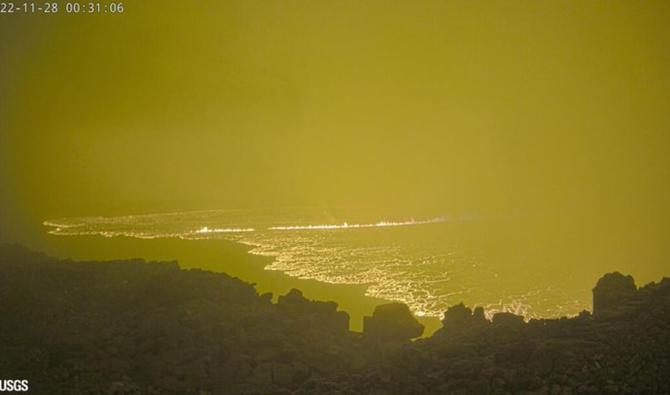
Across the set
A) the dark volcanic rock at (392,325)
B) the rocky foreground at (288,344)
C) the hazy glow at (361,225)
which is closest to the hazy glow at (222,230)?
the hazy glow at (361,225)

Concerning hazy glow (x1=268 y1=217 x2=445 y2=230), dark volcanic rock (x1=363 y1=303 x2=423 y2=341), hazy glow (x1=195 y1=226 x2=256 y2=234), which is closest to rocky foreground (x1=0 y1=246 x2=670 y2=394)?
dark volcanic rock (x1=363 y1=303 x2=423 y2=341)

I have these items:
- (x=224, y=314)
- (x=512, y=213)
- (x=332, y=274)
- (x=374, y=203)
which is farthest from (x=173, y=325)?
(x=374, y=203)

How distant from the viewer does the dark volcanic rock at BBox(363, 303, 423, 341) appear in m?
22.0

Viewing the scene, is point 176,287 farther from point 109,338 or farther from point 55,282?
point 55,282

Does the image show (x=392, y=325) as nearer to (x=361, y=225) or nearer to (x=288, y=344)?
(x=288, y=344)

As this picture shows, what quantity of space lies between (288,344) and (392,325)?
511 cm

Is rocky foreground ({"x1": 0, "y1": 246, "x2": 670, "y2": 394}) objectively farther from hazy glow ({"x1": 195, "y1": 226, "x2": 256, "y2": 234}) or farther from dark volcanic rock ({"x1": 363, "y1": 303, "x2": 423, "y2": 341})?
hazy glow ({"x1": 195, "y1": 226, "x2": 256, "y2": 234})

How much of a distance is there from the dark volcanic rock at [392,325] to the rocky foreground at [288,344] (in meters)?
0.04

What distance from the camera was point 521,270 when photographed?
197 ft

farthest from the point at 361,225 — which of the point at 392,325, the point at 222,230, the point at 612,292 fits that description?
the point at 612,292

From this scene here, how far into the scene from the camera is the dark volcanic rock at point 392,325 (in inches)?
864

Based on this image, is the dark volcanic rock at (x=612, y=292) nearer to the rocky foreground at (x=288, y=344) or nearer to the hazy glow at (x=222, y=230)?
the rocky foreground at (x=288, y=344)

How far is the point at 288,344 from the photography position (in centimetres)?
1880

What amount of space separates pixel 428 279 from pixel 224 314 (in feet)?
109
